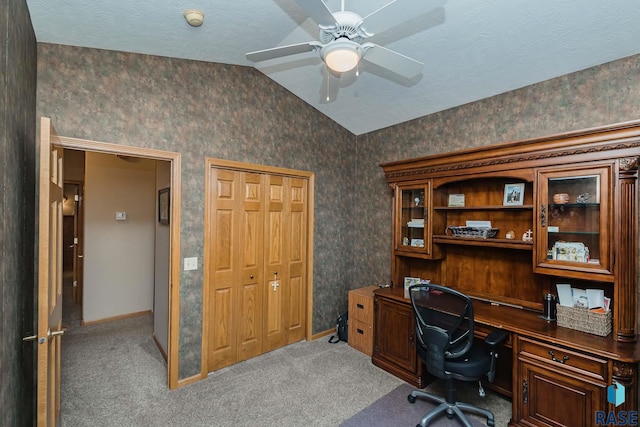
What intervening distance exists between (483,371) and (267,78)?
342 cm

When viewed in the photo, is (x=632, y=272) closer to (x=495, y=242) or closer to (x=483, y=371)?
(x=495, y=242)

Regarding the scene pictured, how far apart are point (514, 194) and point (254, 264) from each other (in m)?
2.66

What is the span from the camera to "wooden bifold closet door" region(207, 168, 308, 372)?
3014mm

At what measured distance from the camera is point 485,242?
2.66 meters

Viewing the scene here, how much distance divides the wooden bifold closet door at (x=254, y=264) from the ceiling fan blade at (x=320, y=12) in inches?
74.7

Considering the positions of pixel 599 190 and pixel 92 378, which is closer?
pixel 599 190

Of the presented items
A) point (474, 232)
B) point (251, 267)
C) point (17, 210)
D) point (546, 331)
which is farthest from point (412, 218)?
point (17, 210)

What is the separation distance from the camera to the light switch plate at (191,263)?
109 inches

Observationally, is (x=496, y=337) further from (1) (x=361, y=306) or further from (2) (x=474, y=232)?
(1) (x=361, y=306)

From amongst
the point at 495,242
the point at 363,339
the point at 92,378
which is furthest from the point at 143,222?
the point at 495,242

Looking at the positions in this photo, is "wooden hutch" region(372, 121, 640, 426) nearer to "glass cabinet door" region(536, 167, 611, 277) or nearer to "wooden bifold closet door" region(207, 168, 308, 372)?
"glass cabinet door" region(536, 167, 611, 277)

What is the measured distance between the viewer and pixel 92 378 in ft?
9.20

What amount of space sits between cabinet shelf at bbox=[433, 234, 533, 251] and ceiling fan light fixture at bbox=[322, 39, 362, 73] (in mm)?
1973

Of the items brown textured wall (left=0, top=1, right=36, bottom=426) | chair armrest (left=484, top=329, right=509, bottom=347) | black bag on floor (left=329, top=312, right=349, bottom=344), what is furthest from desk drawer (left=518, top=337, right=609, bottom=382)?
brown textured wall (left=0, top=1, right=36, bottom=426)
